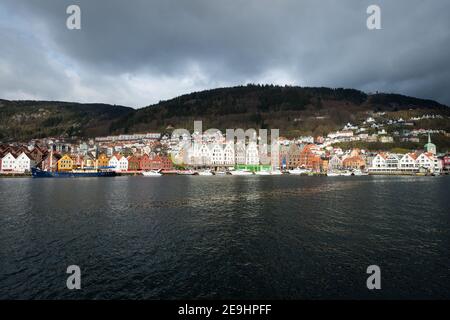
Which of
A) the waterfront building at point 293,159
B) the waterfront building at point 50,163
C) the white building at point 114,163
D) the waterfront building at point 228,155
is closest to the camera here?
the waterfront building at point 50,163

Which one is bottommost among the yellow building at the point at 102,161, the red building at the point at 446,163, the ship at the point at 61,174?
the ship at the point at 61,174

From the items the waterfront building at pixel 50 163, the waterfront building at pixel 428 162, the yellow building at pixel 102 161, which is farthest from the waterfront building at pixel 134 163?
the waterfront building at pixel 428 162

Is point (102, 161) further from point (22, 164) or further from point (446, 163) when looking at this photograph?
point (446, 163)

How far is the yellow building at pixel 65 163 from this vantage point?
108875 millimetres

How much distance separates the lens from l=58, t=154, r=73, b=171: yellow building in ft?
357

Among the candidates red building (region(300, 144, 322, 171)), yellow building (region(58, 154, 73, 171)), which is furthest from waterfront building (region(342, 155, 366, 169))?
yellow building (region(58, 154, 73, 171))

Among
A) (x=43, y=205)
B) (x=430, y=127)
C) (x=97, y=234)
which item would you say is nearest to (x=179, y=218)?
A: (x=97, y=234)

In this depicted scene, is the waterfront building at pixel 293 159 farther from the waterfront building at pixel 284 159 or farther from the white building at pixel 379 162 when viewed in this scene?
the white building at pixel 379 162

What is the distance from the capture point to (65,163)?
359ft

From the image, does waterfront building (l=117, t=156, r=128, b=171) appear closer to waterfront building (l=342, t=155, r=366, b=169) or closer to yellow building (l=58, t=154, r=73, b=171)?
yellow building (l=58, t=154, r=73, b=171)

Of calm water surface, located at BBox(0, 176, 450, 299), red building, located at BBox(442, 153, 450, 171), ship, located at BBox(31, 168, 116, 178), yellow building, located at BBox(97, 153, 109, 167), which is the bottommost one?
calm water surface, located at BBox(0, 176, 450, 299)

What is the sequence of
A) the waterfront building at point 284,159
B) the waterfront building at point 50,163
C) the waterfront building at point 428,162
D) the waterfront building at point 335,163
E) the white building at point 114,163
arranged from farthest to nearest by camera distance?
the waterfront building at point 284,159, the waterfront building at point 335,163, the white building at point 114,163, the waterfront building at point 50,163, the waterfront building at point 428,162

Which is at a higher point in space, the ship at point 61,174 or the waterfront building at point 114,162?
the waterfront building at point 114,162
